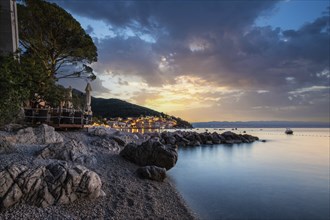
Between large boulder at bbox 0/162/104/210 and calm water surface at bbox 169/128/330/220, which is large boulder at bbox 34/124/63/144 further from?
calm water surface at bbox 169/128/330/220

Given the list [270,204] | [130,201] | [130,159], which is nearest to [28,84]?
[130,159]

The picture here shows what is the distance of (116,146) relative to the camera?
48.5ft

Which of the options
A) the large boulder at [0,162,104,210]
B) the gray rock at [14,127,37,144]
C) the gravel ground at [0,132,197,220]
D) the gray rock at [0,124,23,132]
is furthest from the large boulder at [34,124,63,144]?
the large boulder at [0,162,104,210]

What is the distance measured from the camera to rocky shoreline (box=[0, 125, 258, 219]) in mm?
5715

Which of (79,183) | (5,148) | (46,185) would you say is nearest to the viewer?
(46,185)

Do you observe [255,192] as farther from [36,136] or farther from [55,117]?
[55,117]

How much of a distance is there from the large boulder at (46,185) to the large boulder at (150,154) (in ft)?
17.1

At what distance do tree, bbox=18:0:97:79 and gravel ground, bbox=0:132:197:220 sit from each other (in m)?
13.8

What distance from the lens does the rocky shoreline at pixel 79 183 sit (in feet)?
18.7

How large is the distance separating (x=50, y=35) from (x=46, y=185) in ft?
63.5

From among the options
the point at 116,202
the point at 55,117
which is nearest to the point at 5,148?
the point at 116,202

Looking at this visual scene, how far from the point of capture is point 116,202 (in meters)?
7.04

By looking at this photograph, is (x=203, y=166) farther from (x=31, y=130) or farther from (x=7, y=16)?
(x=7, y=16)

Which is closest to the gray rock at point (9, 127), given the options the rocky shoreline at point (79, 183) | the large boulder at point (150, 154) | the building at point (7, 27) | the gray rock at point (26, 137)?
the rocky shoreline at point (79, 183)
